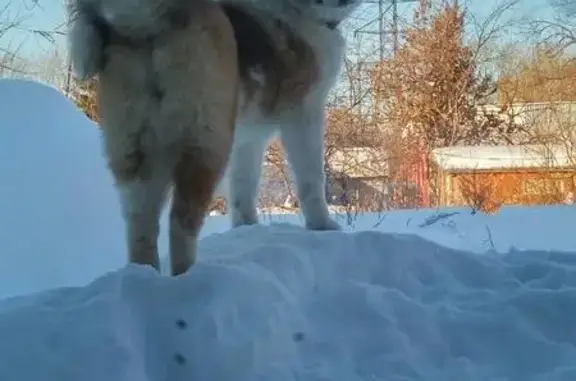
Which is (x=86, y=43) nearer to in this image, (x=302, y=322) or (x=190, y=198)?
(x=190, y=198)

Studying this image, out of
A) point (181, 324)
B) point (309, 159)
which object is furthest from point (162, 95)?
point (309, 159)

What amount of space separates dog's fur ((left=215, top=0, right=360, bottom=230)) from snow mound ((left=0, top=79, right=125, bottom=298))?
554 millimetres

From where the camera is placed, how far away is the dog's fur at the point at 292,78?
2.29 meters

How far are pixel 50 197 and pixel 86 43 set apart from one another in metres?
1.39

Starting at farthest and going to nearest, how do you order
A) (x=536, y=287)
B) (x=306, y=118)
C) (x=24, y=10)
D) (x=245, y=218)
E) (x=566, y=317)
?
(x=24, y=10) → (x=245, y=218) → (x=306, y=118) → (x=536, y=287) → (x=566, y=317)

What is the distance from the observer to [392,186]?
6.19 meters

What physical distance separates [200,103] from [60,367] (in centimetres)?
73

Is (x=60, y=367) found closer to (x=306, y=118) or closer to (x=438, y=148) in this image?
(x=306, y=118)

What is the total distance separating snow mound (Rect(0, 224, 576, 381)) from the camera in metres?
1.41

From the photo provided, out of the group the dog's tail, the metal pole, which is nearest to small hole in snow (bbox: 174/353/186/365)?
the dog's tail

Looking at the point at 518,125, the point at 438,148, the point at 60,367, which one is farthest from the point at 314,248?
the point at 518,125

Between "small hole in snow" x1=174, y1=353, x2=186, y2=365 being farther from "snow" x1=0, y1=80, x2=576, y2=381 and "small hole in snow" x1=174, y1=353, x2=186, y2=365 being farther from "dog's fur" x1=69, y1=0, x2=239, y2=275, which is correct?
"dog's fur" x1=69, y1=0, x2=239, y2=275

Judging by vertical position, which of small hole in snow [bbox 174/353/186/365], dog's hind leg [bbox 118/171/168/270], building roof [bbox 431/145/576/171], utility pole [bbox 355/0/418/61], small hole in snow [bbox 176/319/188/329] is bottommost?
small hole in snow [bbox 174/353/186/365]

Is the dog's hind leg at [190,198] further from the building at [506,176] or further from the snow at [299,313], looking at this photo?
the building at [506,176]
